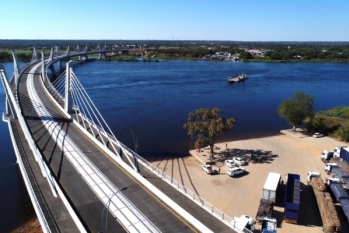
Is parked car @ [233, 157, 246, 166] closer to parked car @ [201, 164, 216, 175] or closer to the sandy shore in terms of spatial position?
the sandy shore

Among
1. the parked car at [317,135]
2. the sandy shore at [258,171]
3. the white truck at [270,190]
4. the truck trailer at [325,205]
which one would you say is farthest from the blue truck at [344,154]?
the white truck at [270,190]

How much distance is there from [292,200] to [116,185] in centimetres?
1060

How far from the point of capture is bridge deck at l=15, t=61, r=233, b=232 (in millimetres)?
13773

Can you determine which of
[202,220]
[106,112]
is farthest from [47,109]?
[202,220]

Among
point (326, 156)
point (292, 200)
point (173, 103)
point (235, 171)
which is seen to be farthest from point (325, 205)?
point (173, 103)

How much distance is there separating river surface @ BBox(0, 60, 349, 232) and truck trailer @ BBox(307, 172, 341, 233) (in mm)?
12441

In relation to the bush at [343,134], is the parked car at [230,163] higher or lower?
lower

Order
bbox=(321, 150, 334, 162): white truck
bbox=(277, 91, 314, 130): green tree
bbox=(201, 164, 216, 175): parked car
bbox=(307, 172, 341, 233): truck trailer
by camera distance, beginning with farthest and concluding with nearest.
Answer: bbox=(277, 91, 314, 130): green tree
bbox=(321, 150, 334, 162): white truck
bbox=(201, 164, 216, 175): parked car
bbox=(307, 172, 341, 233): truck trailer

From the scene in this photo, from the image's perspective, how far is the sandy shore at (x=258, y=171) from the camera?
758 inches

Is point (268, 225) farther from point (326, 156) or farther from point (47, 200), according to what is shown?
point (326, 156)

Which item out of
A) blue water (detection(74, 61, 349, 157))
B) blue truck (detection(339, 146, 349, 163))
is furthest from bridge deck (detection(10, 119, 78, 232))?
blue truck (detection(339, 146, 349, 163))

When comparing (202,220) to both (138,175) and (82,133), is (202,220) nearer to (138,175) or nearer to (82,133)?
(138,175)

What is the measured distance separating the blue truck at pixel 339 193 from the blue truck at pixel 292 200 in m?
2.23

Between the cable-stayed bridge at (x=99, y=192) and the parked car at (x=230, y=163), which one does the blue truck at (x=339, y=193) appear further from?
the cable-stayed bridge at (x=99, y=192)
